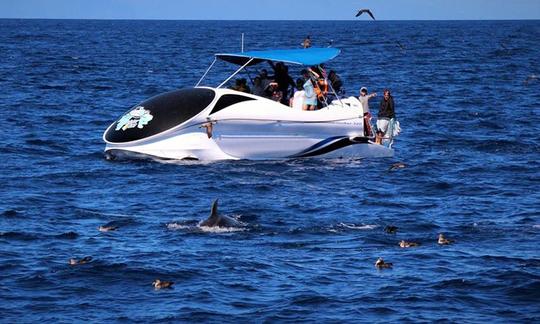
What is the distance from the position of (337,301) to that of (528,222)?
7.24m

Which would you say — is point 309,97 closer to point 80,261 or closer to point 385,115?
point 385,115

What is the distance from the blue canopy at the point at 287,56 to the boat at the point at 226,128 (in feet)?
0.14

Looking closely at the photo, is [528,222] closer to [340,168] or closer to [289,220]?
[289,220]

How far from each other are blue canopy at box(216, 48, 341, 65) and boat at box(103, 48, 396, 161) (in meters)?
0.04

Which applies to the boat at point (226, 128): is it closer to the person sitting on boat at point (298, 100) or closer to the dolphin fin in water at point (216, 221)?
the person sitting on boat at point (298, 100)

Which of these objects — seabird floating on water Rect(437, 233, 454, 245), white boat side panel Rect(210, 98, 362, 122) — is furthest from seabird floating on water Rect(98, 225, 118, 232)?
white boat side panel Rect(210, 98, 362, 122)

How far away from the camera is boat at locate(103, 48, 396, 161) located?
1154 inches

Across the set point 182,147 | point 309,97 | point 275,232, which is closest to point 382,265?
point 275,232

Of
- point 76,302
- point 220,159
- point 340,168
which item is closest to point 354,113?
point 340,168

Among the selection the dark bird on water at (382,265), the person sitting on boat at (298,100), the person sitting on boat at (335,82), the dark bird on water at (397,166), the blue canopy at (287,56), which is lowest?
the dark bird on water at (397,166)

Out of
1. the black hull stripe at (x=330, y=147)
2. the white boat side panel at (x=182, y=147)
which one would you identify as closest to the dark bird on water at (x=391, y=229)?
the white boat side panel at (x=182, y=147)

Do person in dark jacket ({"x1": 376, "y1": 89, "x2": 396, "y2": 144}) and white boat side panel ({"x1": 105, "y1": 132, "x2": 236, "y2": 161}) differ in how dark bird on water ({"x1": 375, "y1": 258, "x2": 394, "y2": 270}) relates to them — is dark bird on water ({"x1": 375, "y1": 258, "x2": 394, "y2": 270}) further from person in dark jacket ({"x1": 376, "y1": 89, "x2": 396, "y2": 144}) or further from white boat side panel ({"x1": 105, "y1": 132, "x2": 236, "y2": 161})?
person in dark jacket ({"x1": 376, "y1": 89, "x2": 396, "y2": 144})

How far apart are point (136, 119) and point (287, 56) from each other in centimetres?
466

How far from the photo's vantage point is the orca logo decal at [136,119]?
96.8 ft
